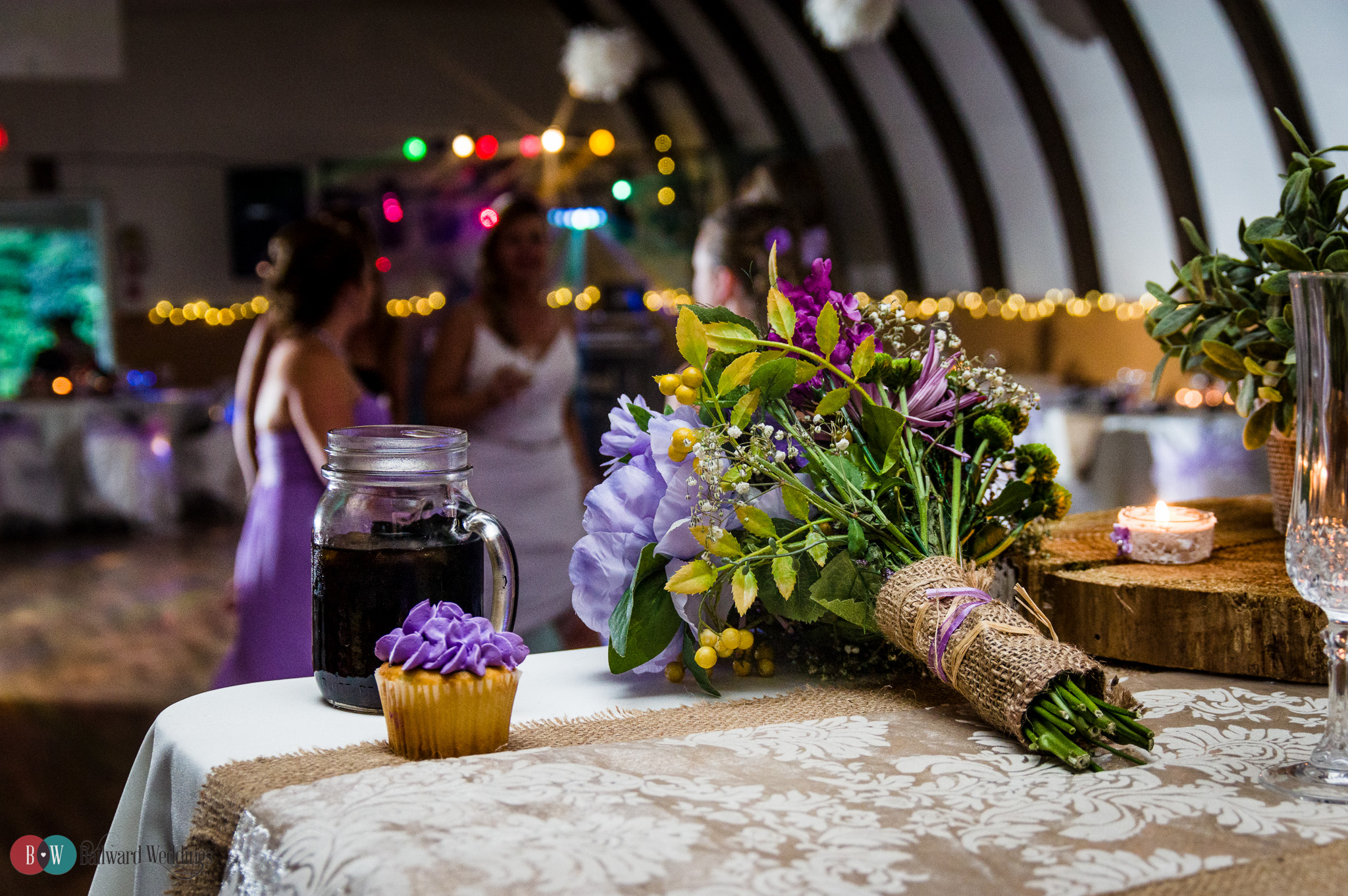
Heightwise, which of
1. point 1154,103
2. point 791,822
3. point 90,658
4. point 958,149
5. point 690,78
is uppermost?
point 690,78

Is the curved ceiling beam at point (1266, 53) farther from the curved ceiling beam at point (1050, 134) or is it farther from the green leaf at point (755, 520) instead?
the green leaf at point (755, 520)

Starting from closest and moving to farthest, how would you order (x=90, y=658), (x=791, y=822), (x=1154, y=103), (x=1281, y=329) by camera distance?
(x=791, y=822) < (x=1281, y=329) < (x=90, y=658) < (x=1154, y=103)

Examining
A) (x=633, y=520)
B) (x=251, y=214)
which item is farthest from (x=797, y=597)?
(x=251, y=214)

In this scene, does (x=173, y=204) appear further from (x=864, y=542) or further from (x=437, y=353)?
(x=864, y=542)

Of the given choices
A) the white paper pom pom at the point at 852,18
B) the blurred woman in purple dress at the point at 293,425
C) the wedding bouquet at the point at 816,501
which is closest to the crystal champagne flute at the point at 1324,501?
the wedding bouquet at the point at 816,501

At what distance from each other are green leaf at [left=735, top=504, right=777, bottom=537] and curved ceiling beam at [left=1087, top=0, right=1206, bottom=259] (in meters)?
4.90

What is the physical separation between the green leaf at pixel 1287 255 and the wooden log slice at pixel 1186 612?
297 mm

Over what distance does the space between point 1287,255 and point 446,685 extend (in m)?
0.84

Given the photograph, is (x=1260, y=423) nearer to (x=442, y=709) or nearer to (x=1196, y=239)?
(x=1196, y=239)

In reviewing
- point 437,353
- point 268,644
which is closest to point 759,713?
point 268,644

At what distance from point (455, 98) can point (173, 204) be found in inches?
96.3

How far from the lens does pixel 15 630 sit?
4.81 metres

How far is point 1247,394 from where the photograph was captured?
4.03 feet

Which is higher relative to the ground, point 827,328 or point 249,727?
point 827,328
